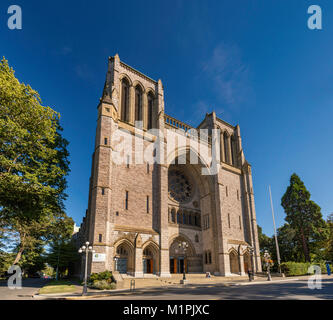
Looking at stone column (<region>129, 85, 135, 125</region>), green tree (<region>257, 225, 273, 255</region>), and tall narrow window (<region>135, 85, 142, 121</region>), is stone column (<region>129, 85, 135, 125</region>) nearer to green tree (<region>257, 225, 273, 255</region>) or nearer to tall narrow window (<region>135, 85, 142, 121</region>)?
tall narrow window (<region>135, 85, 142, 121</region>)

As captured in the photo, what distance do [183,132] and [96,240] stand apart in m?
20.0

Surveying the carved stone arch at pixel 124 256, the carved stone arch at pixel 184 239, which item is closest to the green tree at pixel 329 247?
the carved stone arch at pixel 184 239

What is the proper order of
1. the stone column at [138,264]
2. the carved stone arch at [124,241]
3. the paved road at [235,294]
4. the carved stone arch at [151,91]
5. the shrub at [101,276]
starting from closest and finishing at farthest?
the paved road at [235,294] < the shrub at [101,276] < the carved stone arch at [124,241] < the stone column at [138,264] < the carved stone arch at [151,91]

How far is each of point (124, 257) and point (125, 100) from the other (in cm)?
1956

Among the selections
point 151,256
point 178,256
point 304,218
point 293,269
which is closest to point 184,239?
point 178,256

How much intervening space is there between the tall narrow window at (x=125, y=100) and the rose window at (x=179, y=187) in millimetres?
10743

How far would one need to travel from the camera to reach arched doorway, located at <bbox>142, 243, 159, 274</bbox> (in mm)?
25688

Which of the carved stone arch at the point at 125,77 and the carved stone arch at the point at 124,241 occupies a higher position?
the carved stone arch at the point at 125,77

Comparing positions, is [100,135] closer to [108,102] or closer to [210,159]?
[108,102]

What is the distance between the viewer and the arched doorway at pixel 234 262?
33.2 m

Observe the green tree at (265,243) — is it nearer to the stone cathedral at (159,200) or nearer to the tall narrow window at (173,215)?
the stone cathedral at (159,200)

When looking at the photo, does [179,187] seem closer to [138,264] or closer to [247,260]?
[138,264]

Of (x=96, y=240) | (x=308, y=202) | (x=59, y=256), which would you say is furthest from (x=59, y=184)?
(x=308, y=202)

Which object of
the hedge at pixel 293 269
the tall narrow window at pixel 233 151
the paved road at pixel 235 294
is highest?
the tall narrow window at pixel 233 151
